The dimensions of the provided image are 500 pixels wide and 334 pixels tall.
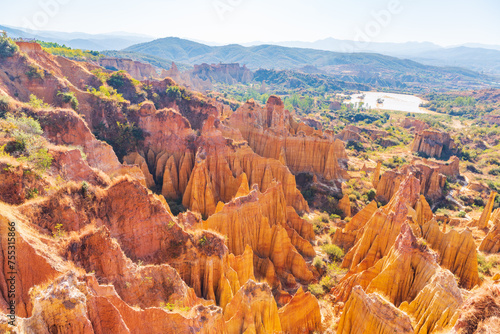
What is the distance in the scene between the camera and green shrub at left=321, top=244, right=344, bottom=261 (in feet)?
77.6

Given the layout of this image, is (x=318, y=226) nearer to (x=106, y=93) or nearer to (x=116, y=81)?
(x=106, y=93)

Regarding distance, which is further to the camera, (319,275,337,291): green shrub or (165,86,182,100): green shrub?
(165,86,182,100): green shrub

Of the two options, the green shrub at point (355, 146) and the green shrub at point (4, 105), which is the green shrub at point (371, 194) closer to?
the green shrub at point (355, 146)

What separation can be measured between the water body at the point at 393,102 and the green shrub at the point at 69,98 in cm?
13409

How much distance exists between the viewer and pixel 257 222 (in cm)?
2125

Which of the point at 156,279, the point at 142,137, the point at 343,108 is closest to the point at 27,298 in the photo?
the point at 156,279

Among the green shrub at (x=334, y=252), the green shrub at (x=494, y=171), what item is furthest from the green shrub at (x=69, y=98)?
the green shrub at (x=494, y=171)

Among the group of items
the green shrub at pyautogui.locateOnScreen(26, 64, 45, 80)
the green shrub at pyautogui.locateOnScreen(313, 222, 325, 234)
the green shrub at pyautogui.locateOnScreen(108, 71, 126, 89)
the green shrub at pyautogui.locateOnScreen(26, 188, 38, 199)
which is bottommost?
the green shrub at pyautogui.locateOnScreen(313, 222, 325, 234)

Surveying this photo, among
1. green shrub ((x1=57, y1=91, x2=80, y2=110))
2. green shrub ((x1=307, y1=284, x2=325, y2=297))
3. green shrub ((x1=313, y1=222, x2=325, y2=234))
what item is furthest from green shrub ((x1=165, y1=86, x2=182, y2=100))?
green shrub ((x1=307, y1=284, x2=325, y2=297))

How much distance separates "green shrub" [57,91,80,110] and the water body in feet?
440

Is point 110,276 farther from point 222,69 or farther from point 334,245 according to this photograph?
point 222,69

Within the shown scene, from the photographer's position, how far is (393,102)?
167m

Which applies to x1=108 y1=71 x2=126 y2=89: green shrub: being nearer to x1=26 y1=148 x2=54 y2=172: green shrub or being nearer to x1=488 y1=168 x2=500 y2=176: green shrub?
x1=26 y1=148 x2=54 y2=172: green shrub

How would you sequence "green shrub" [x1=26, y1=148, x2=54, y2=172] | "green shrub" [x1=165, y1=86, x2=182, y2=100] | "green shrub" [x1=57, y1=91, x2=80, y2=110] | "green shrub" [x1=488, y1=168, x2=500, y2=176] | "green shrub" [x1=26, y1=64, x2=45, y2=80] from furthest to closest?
"green shrub" [x1=488, y1=168, x2=500, y2=176], "green shrub" [x1=165, y1=86, x2=182, y2=100], "green shrub" [x1=26, y1=64, x2=45, y2=80], "green shrub" [x1=57, y1=91, x2=80, y2=110], "green shrub" [x1=26, y1=148, x2=54, y2=172]
